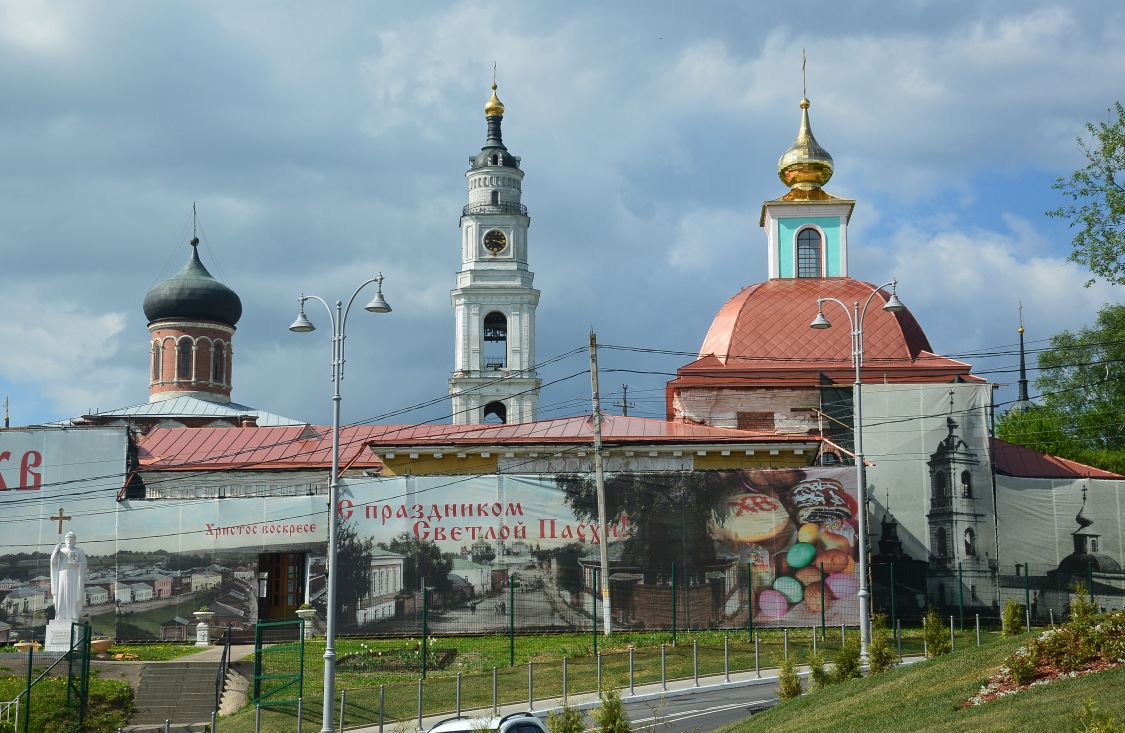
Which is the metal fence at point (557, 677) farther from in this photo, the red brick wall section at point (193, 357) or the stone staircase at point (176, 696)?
the red brick wall section at point (193, 357)

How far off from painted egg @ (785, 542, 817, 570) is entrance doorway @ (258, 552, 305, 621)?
596 inches

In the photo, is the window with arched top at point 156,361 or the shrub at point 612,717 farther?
the window with arched top at point 156,361

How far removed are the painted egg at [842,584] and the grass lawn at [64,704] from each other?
20.1 metres

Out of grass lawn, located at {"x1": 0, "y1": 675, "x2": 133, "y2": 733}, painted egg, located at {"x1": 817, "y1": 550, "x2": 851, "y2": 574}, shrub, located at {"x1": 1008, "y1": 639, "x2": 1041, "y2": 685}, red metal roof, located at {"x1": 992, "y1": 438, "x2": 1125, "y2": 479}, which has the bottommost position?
grass lawn, located at {"x1": 0, "y1": 675, "x2": 133, "y2": 733}

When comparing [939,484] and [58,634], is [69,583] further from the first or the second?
[939,484]

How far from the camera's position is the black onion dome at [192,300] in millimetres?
73250

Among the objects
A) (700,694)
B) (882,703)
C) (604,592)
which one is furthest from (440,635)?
(882,703)

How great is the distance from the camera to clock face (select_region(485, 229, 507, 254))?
8488cm

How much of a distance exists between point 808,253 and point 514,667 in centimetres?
2857

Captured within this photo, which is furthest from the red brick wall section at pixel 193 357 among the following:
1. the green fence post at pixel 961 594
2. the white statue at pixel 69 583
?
the green fence post at pixel 961 594

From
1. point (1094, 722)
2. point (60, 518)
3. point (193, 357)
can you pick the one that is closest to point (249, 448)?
point (60, 518)

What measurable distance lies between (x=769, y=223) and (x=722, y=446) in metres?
15.7

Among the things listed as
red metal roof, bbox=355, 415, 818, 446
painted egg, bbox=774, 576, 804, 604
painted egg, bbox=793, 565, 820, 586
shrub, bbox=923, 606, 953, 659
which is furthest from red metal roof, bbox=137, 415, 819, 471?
shrub, bbox=923, 606, 953, 659

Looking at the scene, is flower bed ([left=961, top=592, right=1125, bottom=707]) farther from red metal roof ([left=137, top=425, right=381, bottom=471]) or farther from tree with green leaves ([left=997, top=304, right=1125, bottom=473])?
tree with green leaves ([left=997, top=304, right=1125, bottom=473])
